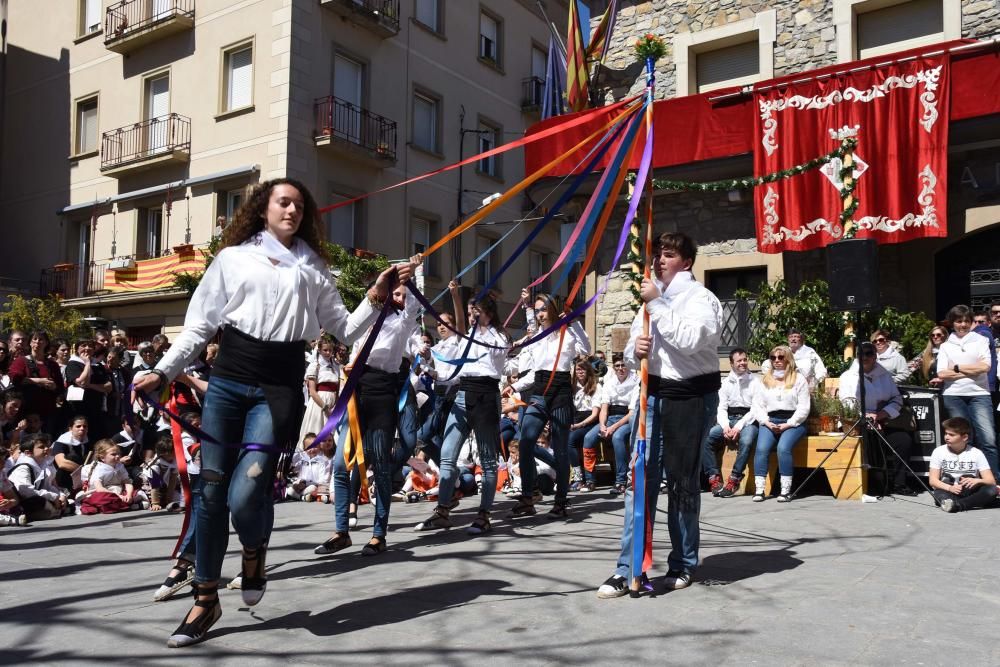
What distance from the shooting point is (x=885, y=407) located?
9586 mm

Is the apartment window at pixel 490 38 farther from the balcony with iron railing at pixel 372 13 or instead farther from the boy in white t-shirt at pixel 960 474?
the boy in white t-shirt at pixel 960 474

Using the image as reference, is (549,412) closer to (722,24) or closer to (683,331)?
(683,331)

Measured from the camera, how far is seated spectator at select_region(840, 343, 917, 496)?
9484 millimetres

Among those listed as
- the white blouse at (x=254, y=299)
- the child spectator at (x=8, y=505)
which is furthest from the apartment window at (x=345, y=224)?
the white blouse at (x=254, y=299)

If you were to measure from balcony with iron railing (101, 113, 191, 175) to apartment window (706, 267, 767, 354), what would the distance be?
1395cm

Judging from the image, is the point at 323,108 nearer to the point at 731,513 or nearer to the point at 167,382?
the point at 731,513

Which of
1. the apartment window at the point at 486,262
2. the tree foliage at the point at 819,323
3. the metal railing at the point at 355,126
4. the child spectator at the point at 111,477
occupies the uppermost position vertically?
the metal railing at the point at 355,126

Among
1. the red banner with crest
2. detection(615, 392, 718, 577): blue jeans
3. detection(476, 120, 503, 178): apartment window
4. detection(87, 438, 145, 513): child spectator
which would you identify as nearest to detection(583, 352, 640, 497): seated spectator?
the red banner with crest

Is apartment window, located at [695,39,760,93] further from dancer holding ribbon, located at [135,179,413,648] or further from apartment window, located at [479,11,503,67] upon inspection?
dancer holding ribbon, located at [135,179,413,648]

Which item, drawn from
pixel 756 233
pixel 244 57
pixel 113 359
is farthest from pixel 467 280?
pixel 113 359

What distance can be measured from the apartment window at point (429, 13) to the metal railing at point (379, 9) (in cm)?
121

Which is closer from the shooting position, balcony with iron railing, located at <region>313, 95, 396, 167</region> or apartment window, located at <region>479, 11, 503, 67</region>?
balcony with iron railing, located at <region>313, 95, 396, 167</region>

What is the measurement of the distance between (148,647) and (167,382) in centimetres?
114

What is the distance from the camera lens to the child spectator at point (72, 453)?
9289 millimetres
